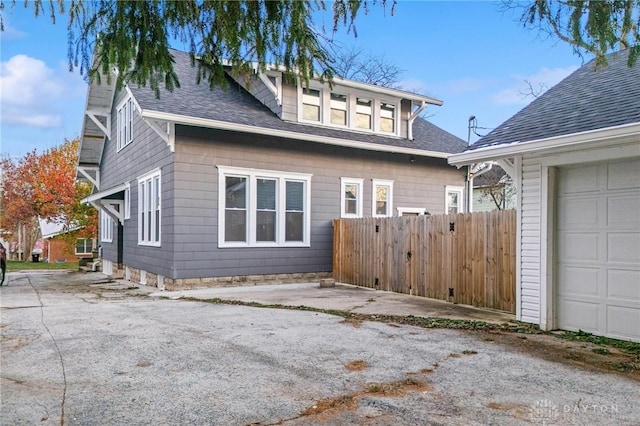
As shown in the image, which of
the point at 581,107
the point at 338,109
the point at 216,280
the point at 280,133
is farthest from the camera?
the point at 338,109

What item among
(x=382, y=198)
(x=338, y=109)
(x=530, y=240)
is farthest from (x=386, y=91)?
(x=530, y=240)

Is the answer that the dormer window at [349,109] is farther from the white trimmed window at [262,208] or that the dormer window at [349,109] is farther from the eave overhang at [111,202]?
the eave overhang at [111,202]

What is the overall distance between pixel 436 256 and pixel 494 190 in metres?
14.7

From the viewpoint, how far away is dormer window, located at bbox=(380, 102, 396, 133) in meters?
→ 13.8

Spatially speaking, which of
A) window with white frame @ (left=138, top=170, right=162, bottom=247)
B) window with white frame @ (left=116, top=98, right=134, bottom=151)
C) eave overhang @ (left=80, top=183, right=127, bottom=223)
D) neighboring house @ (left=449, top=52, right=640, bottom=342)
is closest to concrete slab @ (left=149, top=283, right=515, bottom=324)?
neighboring house @ (left=449, top=52, right=640, bottom=342)

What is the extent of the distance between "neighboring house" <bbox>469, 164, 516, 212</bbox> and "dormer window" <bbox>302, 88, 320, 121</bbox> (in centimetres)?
1170

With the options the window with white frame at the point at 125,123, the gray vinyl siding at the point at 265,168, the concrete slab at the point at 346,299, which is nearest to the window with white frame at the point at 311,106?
the gray vinyl siding at the point at 265,168

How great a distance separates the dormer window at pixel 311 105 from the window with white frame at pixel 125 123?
5.08 m

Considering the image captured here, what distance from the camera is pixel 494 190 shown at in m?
22.4

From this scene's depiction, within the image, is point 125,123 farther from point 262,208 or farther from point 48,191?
point 48,191

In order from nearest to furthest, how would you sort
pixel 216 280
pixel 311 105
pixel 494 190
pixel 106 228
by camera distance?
pixel 216 280
pixel 311 105
pixel 106 228
pixel 494 190

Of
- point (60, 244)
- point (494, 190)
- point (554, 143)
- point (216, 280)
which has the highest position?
point (494, 190)

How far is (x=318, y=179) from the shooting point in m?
12.2

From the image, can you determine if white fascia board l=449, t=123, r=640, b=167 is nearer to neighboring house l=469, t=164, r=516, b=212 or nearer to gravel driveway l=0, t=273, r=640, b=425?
gravel driveway l=0, t=273, r=640, b=425
